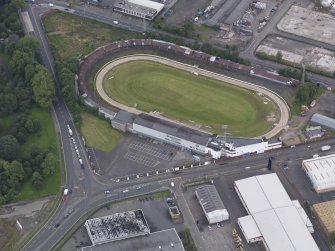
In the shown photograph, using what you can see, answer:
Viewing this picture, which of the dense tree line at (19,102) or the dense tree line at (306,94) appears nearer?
the dense tree line at (19,102)

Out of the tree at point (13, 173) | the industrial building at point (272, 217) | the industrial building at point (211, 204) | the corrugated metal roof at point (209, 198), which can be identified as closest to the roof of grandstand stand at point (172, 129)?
the corrugated metal roof at point (209, 198)

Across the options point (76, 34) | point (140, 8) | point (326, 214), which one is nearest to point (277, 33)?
point (140, 8)

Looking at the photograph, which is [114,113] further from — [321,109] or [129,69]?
[321,109]

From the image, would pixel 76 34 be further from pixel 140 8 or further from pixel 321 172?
pixel 321 172

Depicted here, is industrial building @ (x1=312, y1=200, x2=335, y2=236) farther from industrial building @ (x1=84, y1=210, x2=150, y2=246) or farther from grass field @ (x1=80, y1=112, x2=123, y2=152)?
grass field @ (x1=80, y1=112, x2=123, y2=152)

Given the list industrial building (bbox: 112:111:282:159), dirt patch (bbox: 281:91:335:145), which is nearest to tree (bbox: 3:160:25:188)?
industrial building (bbox: 112:111:282:159)

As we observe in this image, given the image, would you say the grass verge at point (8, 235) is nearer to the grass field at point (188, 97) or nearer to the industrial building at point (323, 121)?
the grass field at point (188, 97)

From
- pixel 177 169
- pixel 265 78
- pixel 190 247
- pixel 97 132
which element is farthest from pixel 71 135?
pixel 265 78
